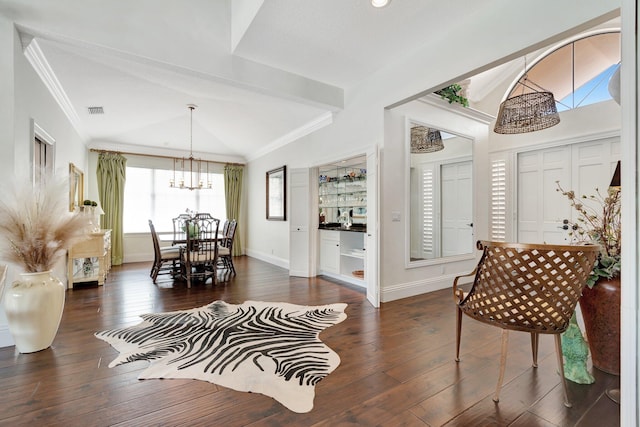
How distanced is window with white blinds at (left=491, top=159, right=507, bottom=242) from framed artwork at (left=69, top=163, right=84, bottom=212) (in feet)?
23.4

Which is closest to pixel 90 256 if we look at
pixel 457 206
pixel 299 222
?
pixel 299 222

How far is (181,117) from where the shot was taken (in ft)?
19.7

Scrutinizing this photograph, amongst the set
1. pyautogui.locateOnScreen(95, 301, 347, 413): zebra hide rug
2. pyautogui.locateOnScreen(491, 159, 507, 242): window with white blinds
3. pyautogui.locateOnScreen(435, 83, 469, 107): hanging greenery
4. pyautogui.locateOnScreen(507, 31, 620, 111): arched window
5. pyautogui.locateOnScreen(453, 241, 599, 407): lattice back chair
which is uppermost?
pyautogui.locateOnScreen(507, 31, 620, 111): arched window

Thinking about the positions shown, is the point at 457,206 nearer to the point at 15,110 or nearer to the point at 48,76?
the point at 15,110

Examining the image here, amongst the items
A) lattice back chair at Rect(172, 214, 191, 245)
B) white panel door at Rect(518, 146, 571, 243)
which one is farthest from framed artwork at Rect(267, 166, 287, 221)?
white panel door at Rect(518, 146, 571, 243)

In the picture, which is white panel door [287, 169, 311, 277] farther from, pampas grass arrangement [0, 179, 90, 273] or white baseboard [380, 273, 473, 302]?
pampas grass arrangement [0, 179, 90, 273]

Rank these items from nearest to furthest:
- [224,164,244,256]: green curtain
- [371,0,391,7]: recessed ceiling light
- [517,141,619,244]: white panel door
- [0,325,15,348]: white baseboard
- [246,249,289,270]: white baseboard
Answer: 1. [0,325,15,348]: white baseboard
2. [371,0,391,7]: recessed ceiling light
3. [517,141,619,244]: white panel door
4. [246,249,289,270]: white baseboard
5. [224,164,244,256]: green curtain

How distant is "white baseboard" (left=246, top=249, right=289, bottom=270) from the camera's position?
6309mm

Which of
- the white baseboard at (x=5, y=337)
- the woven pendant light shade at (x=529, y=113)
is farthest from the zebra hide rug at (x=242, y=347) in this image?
the woven pendant light shade at (x=529, y=113)

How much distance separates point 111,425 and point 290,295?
104 inches

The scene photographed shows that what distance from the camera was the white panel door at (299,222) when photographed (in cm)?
537

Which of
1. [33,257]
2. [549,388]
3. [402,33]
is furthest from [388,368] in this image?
[402,33]

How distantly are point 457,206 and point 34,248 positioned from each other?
5.25 m

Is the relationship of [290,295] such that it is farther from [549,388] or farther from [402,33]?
[402,33]
